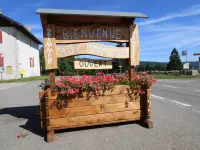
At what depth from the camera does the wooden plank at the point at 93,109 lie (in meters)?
4.46

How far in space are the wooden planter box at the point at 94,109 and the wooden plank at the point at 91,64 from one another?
2.03 ft

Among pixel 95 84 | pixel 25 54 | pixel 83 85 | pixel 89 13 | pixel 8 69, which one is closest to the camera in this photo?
pixel 83 85

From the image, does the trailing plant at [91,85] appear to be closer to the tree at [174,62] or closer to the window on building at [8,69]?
the window on building at [8,69]

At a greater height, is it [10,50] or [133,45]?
[10,50]

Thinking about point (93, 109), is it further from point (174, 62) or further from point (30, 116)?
point (174, 62)

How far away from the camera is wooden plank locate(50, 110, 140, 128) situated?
4.48 meters

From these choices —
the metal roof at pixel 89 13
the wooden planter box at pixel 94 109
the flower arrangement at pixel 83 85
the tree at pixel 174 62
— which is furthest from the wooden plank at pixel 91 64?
the tree at pixel 174 62

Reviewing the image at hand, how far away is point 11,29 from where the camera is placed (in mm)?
26375

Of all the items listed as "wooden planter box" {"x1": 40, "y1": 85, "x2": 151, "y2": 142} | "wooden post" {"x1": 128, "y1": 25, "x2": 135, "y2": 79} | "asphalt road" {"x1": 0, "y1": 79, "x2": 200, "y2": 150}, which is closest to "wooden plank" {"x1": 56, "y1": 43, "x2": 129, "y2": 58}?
"wooden post" {"x1": 128, "y1": 25, "x2": 135, "y2": 79}

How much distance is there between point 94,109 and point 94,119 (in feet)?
0.73

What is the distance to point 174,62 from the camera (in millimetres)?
38094

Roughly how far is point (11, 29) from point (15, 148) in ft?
83.2

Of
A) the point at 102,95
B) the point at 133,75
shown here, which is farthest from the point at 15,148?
the point at 133,75

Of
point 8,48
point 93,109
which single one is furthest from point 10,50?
point 93,109
